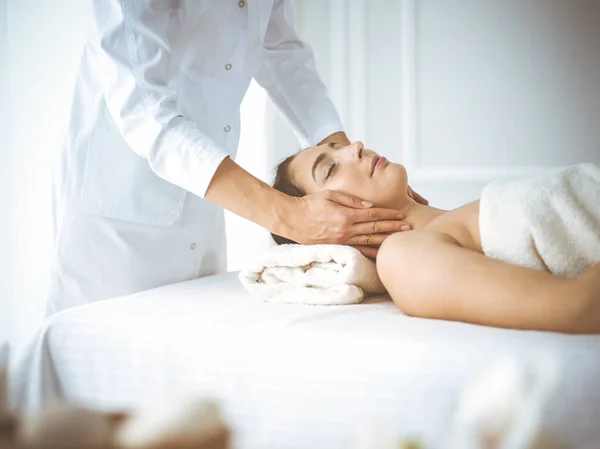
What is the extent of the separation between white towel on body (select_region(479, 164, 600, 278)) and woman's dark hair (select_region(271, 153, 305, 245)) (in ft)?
2.01

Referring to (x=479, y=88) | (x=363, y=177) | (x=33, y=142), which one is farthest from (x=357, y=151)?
(x=479, y=88)

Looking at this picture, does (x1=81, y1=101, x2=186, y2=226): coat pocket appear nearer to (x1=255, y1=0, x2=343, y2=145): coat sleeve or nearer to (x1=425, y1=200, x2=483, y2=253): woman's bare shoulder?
(x1=255, y1=0, x2=343, y2=145): coat sleeve

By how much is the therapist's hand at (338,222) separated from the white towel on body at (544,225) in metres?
0.26

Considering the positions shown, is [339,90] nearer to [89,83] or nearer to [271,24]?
[271,24]

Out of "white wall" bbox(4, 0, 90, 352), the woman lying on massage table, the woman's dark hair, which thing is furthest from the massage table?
"white wall" bbox(4, 0, 90, 352)

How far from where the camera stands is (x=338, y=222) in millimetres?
1505

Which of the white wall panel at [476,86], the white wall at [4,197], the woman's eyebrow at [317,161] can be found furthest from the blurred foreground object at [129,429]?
the white wall panel at [476,86]

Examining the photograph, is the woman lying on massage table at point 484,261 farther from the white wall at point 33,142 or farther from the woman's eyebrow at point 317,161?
the white wall at point 33,142

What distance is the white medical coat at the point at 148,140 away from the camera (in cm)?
154

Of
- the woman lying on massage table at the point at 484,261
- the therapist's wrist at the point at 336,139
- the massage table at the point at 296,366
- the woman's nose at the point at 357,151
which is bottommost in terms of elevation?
the massage table at the point at 296,366

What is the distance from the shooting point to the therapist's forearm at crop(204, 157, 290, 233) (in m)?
1.52

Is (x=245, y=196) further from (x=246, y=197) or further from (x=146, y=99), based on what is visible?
(x=146, y=99)

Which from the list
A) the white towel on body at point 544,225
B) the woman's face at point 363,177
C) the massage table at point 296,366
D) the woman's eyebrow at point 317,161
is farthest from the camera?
the woman's eyebrow at point 317,161

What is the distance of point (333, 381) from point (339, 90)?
2.60 metres
